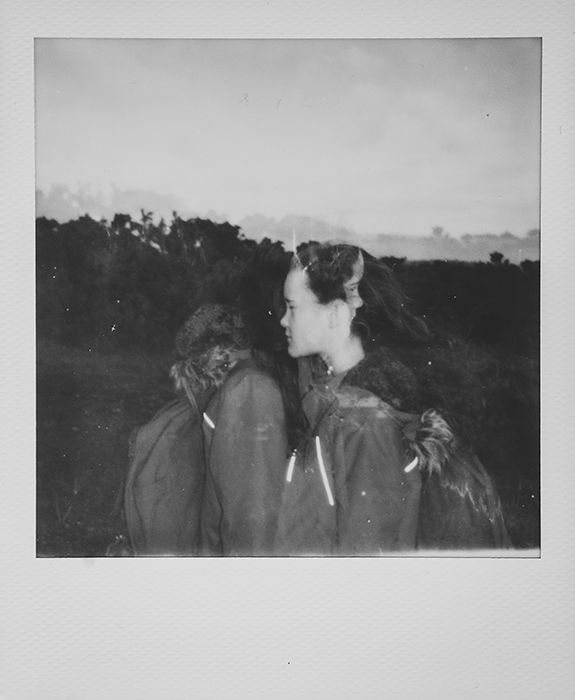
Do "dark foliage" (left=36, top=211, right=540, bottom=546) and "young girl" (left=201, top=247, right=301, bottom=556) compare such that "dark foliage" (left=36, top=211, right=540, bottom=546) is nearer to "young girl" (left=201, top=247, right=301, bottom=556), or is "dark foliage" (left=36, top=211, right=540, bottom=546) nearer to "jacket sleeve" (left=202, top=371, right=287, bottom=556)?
"young girl" (left=201, top=247, right=301, bottom=556)

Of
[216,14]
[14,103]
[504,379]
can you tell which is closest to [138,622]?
[504,379]

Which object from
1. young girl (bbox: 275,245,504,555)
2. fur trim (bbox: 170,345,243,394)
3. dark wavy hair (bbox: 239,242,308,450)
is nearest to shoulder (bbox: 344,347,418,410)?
young girl (bbox: 275,245,504,555)

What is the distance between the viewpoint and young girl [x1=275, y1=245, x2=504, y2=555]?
52.6 inches

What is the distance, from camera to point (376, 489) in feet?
4.40

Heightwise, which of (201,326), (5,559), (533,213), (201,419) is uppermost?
(533,213)

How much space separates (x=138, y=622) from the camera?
1.34 m

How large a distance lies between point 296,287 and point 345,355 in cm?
15

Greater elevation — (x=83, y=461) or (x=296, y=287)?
(x=296, y=287)

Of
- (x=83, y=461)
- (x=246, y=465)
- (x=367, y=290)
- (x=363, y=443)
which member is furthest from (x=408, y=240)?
(x=83, y=461)

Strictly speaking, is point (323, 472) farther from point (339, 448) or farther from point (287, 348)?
point (287, 348)

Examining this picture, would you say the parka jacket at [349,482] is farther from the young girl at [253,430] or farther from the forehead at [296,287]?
the forehead at [296,287]

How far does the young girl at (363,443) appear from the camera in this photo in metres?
1.34

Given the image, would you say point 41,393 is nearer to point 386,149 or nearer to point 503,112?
point 386,149

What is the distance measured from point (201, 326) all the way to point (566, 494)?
2.35 feet
